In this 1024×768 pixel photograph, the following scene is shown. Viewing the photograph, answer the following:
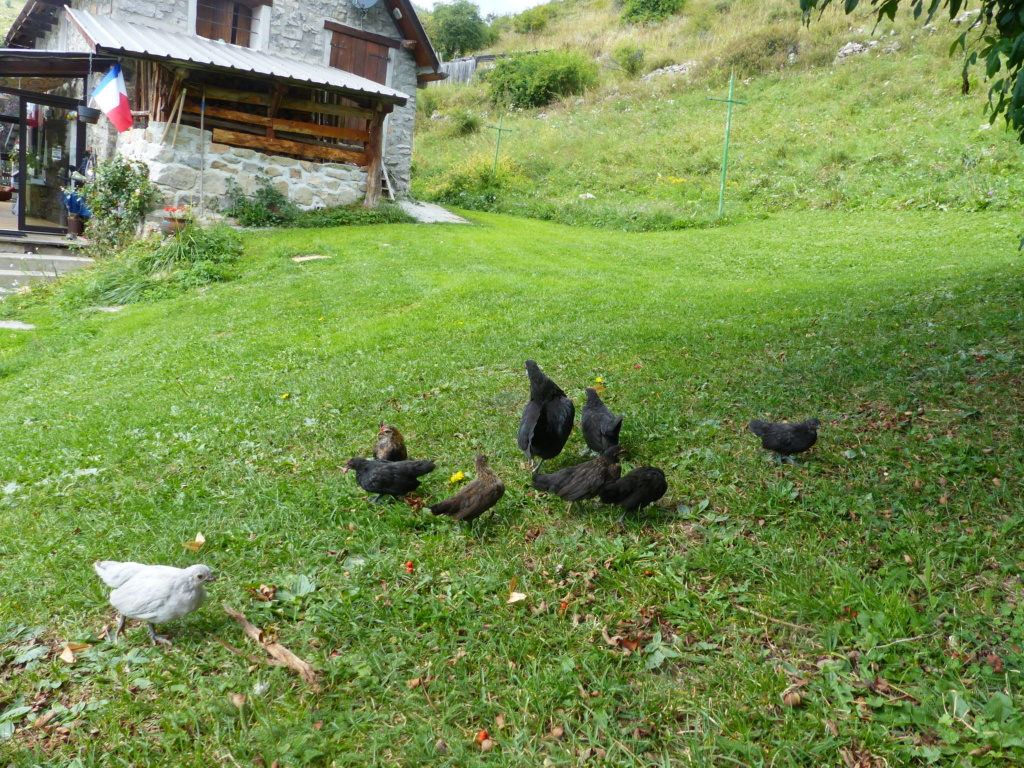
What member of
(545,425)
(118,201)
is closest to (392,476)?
(545,425)

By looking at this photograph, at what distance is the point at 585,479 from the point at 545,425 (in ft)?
2.32

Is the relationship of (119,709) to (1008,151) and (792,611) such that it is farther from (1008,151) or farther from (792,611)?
(1008,151)

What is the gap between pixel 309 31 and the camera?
19.9 m

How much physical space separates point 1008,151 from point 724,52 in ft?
50.1

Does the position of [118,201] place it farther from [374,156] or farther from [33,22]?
[33,22]

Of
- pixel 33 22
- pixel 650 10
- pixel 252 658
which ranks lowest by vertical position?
pixel 252 658

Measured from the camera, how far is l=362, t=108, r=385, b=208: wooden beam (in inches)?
723

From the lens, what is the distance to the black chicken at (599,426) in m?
4.53

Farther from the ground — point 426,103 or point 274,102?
point 426,103

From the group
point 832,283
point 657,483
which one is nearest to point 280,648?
point 657,483

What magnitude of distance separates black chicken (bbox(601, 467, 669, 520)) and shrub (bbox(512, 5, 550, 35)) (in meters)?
48.0

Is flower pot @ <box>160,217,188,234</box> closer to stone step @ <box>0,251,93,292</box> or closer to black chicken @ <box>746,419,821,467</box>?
stone step @ <box>0,251,93,292</box>

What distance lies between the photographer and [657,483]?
3.82 metres

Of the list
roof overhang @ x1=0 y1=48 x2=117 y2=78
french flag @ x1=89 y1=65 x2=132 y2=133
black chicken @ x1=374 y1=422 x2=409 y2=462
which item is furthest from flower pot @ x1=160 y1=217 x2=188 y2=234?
black chicken @ x1=374 y1=422 x2=409 y2=462
